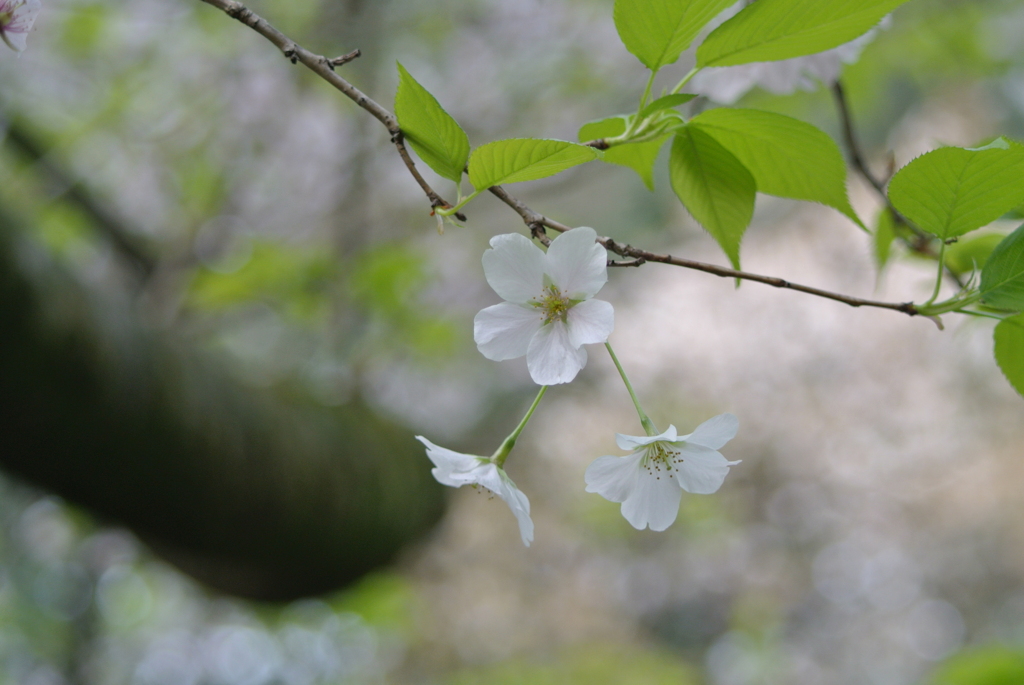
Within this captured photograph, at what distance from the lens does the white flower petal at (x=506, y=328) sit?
0.36 m

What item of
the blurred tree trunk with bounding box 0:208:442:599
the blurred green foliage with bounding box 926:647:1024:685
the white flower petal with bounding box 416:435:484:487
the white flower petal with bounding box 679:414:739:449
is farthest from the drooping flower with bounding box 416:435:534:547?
the blurred green foliage with bounding box 926:647:1024:685

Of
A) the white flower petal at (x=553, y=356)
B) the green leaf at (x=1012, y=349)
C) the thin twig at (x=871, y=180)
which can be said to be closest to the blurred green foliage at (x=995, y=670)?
the thin twig at (x=871, y=180)

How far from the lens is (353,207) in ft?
5.81

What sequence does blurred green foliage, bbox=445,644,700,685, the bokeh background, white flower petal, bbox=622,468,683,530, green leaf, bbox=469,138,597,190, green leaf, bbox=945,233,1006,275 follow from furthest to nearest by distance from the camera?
1. blurred green foliage, bbox=445,644,700,685
2. the bokeh background
3. green leaf, bbox=945,233,1006,275
4. white flower petal, bbox=622,468,683,530
5. green leaf, bbox=469,138,597,190

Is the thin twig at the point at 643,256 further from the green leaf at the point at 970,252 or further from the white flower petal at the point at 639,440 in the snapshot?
the green leaf at the point at 970,252

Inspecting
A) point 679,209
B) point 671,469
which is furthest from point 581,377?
point 671,469

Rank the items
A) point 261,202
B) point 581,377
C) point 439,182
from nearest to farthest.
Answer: point 439,182, point 261,202, point 581,377

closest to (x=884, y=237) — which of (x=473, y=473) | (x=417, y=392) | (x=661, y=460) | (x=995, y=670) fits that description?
(x=661, y=460)

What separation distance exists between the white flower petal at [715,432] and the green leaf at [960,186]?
0.49ft

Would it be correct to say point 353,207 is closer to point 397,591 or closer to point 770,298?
point 397,591

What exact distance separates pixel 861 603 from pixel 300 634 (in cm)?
314

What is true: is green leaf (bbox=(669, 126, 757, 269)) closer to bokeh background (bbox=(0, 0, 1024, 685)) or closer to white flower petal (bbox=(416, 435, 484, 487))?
white flower petal (bbox=(416, 435, 484, 487))

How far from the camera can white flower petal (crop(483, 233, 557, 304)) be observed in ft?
1.11

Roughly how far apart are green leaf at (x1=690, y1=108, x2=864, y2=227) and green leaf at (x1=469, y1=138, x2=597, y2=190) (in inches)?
4.9
